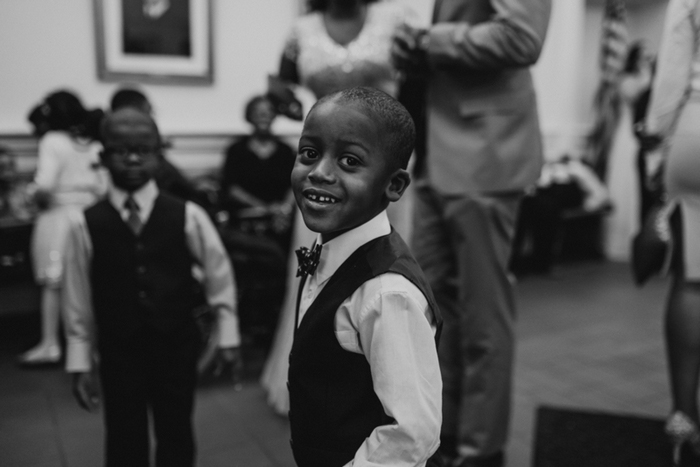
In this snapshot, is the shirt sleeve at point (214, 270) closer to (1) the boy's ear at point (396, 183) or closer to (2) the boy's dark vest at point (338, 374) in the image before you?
(2) the boy's dark vest at point (338, 374)

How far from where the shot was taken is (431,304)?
982 millimetres

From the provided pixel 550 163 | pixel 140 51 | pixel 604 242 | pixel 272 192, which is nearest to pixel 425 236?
pixel 272 192

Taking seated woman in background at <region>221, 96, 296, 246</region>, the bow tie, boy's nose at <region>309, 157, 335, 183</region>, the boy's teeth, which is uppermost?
boy's nose at <region>309, 157, 335, 183</region>

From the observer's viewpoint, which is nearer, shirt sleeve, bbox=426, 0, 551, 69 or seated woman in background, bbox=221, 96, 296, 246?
shirt sleeve, bbox=426, 0, 551, 69

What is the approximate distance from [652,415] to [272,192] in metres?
2.65

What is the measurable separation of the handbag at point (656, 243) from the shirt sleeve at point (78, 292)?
198 cm

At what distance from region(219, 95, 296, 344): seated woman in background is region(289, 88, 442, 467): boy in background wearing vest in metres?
2.06

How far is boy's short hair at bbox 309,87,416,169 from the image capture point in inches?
36.4

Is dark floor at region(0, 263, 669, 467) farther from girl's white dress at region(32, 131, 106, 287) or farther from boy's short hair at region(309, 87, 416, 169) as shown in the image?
boy's short hair at region(309, 87, 416, 169)

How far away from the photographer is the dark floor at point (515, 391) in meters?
2.27

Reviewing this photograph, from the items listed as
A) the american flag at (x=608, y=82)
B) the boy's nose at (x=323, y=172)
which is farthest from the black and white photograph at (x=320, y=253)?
the american flag at (x=608, y=82)

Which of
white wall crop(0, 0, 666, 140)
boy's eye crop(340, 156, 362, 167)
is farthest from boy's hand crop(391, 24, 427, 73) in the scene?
white wall crop(0, 0, 666, 140)

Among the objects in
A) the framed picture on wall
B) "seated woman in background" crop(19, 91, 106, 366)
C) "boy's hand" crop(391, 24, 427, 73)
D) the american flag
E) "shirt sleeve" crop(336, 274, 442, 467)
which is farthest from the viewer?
the american flag

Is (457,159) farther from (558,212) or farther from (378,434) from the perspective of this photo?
(558,212)
